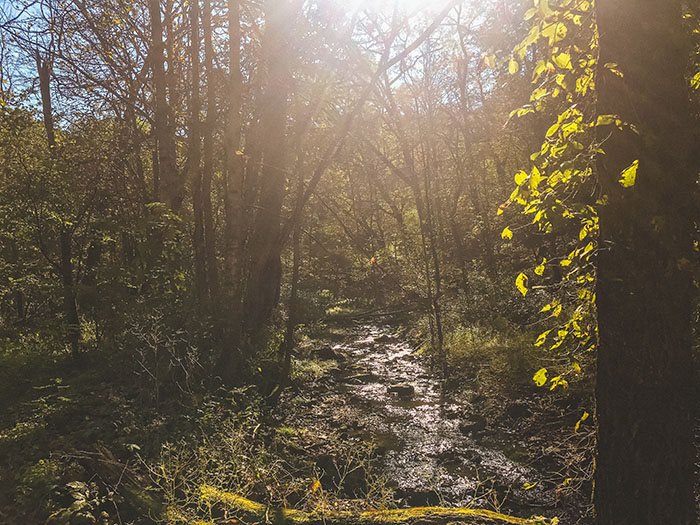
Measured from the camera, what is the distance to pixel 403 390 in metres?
9.20

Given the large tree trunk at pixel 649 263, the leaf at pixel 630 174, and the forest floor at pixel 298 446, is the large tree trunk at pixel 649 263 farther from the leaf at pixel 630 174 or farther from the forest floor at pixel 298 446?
the forest floor at pixel 298 446

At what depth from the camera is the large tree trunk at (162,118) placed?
9.14 m

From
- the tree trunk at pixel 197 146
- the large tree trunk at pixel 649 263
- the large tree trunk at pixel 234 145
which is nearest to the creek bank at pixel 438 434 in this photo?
the large tree trunk at pixel 649 263

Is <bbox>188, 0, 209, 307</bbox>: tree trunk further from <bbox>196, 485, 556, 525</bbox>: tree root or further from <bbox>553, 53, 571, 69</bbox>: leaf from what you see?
<bbox>553, 53, 571, 69</bbox>: leaf

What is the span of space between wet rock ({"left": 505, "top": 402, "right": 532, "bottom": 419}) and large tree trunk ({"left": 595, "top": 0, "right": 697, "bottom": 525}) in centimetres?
488

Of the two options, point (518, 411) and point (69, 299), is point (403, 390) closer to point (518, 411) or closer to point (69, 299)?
point (518, 411)

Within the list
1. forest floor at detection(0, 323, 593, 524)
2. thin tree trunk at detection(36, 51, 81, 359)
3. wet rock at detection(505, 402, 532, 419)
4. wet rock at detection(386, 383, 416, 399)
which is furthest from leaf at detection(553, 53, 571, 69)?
thin tree trunk at detection(36, 51, 81, 359)

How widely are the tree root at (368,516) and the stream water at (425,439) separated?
30 centimetres

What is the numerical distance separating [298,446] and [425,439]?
78.7 inches

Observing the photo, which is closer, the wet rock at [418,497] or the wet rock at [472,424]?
the wet rock at [418,497]

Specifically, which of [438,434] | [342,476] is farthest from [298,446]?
[438,434]

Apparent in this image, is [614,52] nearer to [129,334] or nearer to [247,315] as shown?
[129,334]

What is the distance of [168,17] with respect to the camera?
1122 cm

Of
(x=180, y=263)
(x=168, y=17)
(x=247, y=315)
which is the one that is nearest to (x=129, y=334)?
(x=180, y=263)
